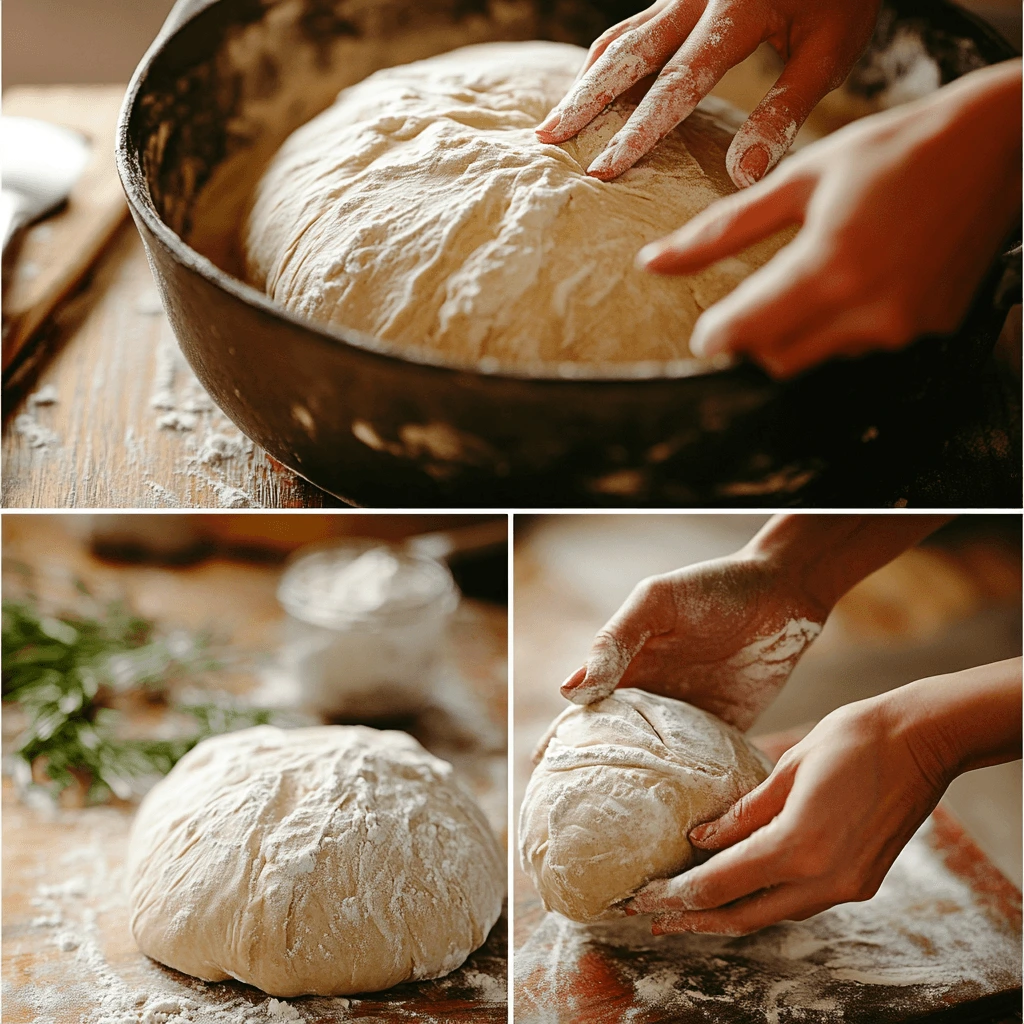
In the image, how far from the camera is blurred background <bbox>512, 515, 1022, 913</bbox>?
3.01ft

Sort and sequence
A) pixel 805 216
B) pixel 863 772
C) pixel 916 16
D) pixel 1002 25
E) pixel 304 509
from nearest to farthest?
pixel 805 216
pixel 863 772
pixel 304 509
pixel 916 16
pixel 1002 25

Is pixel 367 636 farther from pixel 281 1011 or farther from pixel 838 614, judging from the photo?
pixel 838 614

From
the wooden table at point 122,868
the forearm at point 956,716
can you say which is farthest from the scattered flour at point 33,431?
the forearm at point 956,716

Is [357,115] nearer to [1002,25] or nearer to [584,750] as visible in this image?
[584,750]

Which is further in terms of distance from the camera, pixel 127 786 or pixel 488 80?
pixel 127 786

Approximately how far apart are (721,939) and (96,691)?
69 cm

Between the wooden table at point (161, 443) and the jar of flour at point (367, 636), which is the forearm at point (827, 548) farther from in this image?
the jar of flour at point (367, 636)

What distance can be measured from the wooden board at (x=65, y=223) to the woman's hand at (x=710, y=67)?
21.9 inches

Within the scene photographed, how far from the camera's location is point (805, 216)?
0.52m

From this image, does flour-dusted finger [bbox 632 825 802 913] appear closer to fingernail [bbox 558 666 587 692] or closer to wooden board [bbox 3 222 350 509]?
fingernail [bbox 558 666 587 692]

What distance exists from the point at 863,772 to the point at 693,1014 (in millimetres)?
211

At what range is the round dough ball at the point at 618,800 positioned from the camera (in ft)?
2.18

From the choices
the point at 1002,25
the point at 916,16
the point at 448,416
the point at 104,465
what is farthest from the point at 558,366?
the point at 1002,25

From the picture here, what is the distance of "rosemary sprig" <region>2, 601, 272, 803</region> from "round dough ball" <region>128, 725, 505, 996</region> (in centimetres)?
18
